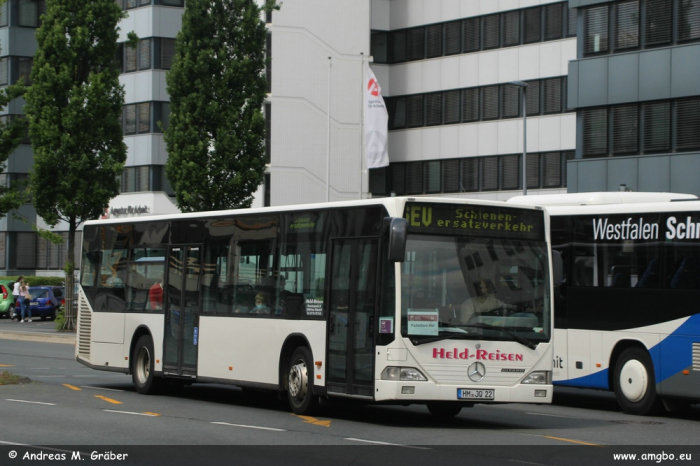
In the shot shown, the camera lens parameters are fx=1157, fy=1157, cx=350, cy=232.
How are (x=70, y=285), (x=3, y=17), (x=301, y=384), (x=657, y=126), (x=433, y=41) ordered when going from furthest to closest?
1. (x=3, y=17)
2. (x=433, y=41)
3. (x=70, y=285)
4. (x=657, y=126)
5. (x=301, y=384)

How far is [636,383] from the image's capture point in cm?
1728

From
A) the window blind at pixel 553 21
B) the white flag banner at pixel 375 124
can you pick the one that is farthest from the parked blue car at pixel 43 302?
the window blind at pixel 553 21

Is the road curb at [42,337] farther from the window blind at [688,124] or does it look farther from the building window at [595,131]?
the window blind at [688,124]

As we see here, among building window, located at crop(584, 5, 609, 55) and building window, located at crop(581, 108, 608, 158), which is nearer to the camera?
building window, located at crop(584, 5, 609, 55)

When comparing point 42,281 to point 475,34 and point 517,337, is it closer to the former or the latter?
point 475,34

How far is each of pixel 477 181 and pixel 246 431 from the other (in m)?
39.4

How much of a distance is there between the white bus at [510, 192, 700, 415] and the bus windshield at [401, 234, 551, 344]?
104 inches

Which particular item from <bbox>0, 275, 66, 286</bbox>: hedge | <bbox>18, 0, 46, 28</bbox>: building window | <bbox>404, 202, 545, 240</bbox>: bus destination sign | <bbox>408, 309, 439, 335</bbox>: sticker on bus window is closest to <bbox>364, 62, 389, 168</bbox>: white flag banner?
<bbox>0, 275, 66, 286</bbox>: hedge

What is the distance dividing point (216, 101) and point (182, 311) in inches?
772

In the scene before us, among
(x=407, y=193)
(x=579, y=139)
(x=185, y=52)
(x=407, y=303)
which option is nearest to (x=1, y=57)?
(x=407, y=193)

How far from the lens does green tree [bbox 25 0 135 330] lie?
123 feet

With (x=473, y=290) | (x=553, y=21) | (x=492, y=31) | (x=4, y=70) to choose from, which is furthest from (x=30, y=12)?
(x=473, y=290)

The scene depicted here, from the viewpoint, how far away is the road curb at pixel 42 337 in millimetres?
36281

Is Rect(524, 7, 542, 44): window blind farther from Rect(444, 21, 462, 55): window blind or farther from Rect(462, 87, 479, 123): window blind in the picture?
Rect(444, 21, 462, 55): window blind
